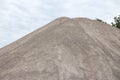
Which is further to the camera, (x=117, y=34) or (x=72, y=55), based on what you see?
(x=117, y=34)

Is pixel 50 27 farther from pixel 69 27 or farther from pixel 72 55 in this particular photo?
pixel 72 55

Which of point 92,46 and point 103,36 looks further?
point 103,36

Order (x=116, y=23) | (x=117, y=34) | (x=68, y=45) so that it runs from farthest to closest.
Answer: (x=116, y=23), (x=117, y=34), (x=68, y=45)

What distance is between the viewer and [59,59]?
54.1 ft

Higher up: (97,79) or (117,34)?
(117,34)

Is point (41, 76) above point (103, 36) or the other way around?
the other way around

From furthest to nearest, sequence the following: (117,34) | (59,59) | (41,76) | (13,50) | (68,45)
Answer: (117,34), (13,50), (68,45), (59,59), (41,76)

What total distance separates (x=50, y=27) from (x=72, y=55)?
4.20 meters

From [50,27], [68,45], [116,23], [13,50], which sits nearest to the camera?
[68,45]

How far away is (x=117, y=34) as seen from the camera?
22625 mm

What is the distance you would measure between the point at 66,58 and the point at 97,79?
213 cm

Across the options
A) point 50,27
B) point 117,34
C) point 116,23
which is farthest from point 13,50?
point 116,23

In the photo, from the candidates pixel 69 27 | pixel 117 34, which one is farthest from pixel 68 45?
pixel 117 34

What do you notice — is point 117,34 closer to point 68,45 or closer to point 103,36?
point 103,36
